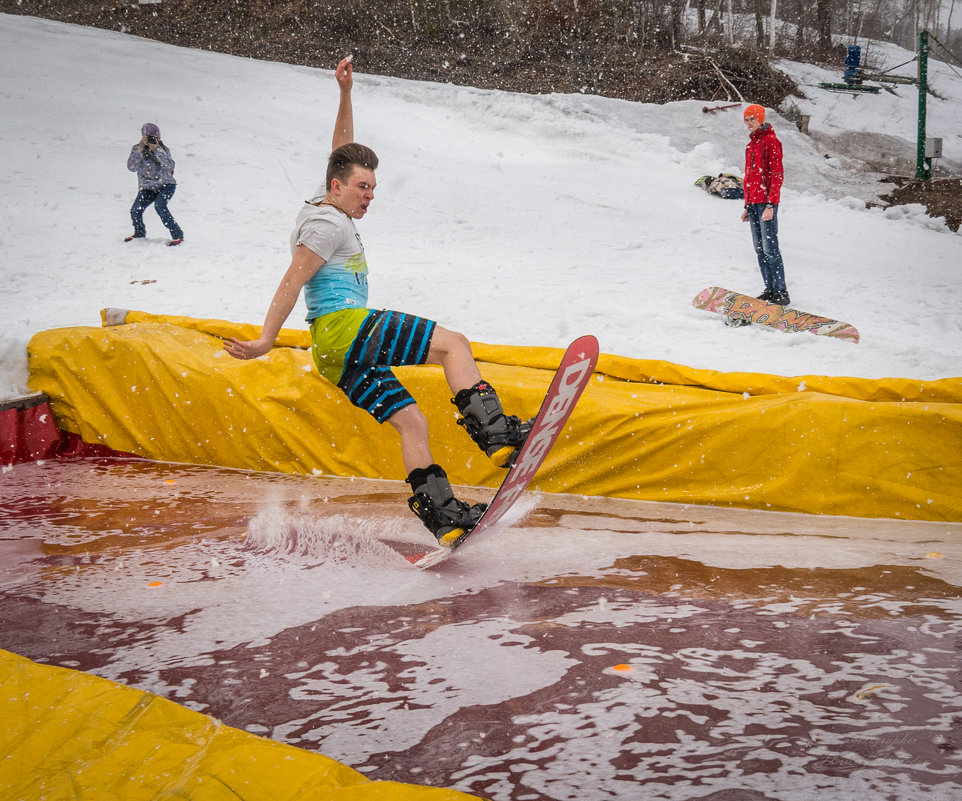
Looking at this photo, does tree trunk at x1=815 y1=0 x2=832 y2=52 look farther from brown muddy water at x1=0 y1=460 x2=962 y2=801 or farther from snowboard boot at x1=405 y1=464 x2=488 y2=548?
snowboard boot at x1=405 y1=464 x2=488 y2=548

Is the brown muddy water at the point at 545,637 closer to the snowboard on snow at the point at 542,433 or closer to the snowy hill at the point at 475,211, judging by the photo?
the snowboard on snow at the point at 542,433

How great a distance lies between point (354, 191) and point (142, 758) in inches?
81.0

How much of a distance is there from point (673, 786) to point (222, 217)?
891 centimetres

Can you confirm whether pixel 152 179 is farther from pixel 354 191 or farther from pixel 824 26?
pixel 824 26

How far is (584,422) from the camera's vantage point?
386 cm

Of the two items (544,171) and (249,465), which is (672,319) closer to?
(249,465)

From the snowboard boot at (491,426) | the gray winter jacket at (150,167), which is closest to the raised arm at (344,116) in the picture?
the snowboard boot at (491,426)

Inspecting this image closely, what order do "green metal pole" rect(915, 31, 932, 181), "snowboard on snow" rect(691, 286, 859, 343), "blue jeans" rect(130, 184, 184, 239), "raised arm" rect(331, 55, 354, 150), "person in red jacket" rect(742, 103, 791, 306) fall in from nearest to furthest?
"raised arm" rect(331, 55, 354, 150) < "snowboard on snow" rect(691, 286, 859, 343) < "person in red jacket" rect(742, 103, 791, 306) < "blue jeans" rect(130, 184, 184, 239) < "green metal pole" rect(915, 31, 932, 181)

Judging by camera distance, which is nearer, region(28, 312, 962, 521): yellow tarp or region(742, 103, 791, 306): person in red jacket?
region(28, 312, 962, 521): yellow tarp

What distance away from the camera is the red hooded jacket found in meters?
6.12

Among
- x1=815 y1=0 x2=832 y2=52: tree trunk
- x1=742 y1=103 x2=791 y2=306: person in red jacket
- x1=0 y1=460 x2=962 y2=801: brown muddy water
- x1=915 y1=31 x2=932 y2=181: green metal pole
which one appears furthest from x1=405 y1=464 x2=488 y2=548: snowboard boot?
x1=815 y1=0 x2=832 y2=52: tree trunk

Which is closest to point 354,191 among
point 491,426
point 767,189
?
point 491,426

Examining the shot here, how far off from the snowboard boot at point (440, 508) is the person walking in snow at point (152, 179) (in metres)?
6.59

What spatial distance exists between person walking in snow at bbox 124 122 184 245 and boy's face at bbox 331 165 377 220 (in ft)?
20.1
